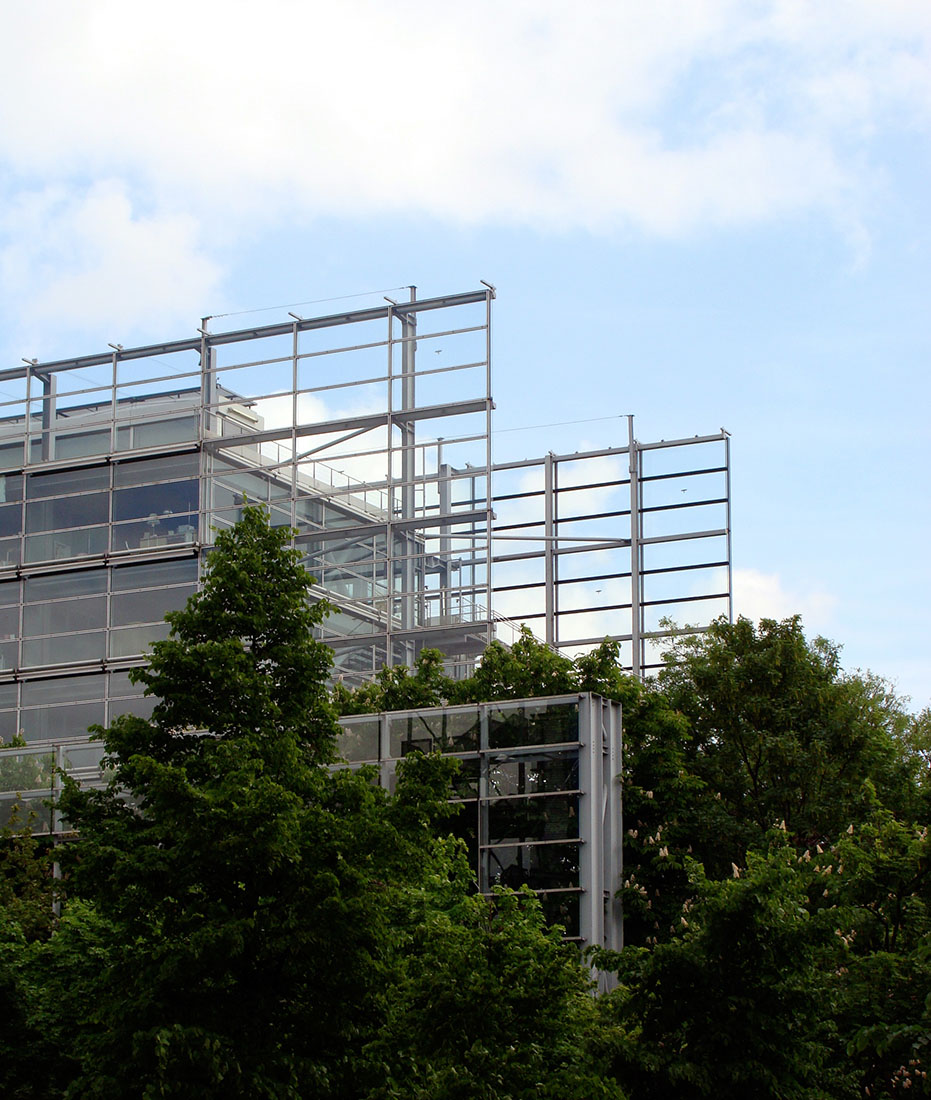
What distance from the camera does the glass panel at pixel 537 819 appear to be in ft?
98.8

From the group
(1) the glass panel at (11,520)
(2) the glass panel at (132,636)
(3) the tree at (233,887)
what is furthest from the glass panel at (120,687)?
(3) the tree at (233,887)

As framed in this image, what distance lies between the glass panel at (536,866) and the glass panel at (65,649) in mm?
19045

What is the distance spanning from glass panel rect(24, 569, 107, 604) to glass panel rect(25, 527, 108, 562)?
0.51 metres

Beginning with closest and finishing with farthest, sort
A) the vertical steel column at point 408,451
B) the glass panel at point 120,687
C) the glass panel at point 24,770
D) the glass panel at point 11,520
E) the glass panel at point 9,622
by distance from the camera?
the glass panel at point 24,770, the glass panel at point 120,687, the vertical steel column at point 408,451, the glass panel at point 9,622, the glass panel at point 11,520

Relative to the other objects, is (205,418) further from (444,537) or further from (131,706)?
(131,706)

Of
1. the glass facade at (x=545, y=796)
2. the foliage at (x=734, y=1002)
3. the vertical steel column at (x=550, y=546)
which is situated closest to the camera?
the foliage at (x=734, y=1002)

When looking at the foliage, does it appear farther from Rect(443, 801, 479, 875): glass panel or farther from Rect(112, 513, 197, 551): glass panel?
Rect(112, 513, 197, 551): glass panel

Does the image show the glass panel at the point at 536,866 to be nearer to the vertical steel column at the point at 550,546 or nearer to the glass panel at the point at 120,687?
the glass panel at the point at 120,687

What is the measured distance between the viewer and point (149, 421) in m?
48.8

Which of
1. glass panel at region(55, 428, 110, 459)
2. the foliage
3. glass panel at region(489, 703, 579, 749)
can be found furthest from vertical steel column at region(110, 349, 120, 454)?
the foliage

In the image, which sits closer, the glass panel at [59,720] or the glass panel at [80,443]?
the glass panel at [59,720]

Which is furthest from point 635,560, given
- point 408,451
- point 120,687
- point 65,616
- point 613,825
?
point 613,825

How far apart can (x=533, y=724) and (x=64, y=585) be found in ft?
68.4

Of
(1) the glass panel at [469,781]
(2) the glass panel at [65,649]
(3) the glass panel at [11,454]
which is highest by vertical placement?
(3) the glass panel at [11,454]
